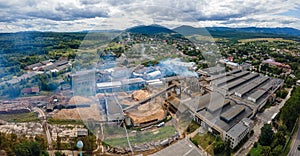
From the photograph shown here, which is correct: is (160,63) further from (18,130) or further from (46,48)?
(46,48)

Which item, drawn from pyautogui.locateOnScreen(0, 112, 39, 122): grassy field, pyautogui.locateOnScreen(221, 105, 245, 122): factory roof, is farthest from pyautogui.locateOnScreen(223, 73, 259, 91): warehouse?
pyautogui.locateOnScreen(0, 112, 39, 122): grassy field

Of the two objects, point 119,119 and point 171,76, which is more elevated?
point 171,76

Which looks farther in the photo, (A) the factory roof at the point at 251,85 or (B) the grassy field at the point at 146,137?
(A) the factory roof at the point at 251,85

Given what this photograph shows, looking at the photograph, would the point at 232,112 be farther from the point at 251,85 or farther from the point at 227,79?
the point at 227,79

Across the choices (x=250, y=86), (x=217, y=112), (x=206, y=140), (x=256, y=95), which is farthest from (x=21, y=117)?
(x=250, y=86)

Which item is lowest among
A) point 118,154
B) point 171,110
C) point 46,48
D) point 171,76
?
point 118,154

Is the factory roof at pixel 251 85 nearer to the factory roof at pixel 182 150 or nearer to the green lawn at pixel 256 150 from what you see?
the green lawn at pixel 256 150

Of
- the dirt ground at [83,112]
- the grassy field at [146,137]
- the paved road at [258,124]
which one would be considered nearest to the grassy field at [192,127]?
the grassy field at [146,137]

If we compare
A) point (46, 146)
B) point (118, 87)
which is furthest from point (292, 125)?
point (46, 146)
